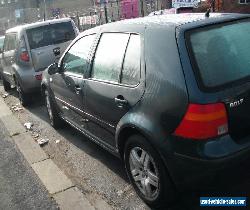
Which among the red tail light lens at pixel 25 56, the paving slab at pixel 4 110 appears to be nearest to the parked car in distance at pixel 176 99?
the red tail light lens at pixel 25 56

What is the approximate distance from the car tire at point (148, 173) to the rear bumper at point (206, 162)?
14cm

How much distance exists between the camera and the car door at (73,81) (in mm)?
4828

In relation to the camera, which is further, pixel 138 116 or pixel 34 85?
pixel 34 85

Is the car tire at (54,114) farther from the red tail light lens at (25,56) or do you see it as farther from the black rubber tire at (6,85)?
the black rubber tire at (6,85)

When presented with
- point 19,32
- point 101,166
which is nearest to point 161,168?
point 101,166

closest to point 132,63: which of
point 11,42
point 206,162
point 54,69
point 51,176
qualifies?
point 206,162

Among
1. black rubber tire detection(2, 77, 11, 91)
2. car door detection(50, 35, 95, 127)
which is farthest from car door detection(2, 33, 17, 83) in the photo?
car door detection(50, 35, 95, 127)

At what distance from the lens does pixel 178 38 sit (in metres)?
3.35

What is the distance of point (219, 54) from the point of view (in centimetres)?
333

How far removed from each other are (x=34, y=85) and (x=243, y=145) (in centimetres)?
589

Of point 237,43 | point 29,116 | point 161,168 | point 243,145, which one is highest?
point 237,43

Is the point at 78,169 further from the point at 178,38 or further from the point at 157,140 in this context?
the point at 178,38

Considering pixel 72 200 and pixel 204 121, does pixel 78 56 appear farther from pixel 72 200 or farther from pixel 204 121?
pixel 204 121

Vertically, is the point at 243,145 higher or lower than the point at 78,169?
higher
